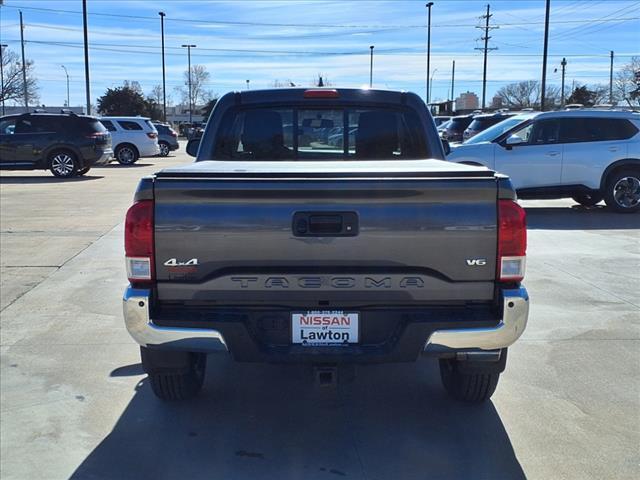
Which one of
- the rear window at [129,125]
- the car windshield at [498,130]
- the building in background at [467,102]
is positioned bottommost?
the car windshield at [498,130]

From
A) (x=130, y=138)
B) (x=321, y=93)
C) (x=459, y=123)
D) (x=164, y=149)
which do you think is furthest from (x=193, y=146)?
(x=164, y=149)

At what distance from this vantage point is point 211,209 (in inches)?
136

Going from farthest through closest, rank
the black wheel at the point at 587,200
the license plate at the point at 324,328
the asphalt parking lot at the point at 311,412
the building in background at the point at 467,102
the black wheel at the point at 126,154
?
1. the building in background at the point at 467,102
2. the black wheel at the point at 126,154
3. the black wheel at the point at 587,200
4. the asphalt parking lot at the point at 311,412
5. the license plate at the point at 324,328

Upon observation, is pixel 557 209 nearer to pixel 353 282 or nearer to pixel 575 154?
pixel 575 154

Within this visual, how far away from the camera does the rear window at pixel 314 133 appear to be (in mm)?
5426

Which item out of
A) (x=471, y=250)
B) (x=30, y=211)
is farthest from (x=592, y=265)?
(x=30, y=211)

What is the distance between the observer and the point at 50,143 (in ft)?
66.7

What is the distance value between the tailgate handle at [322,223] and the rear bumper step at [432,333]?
0.66m

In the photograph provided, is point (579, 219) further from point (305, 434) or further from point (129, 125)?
point (129, 125)

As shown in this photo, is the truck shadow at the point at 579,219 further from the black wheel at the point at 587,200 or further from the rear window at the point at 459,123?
the rear window at the point at 459,123

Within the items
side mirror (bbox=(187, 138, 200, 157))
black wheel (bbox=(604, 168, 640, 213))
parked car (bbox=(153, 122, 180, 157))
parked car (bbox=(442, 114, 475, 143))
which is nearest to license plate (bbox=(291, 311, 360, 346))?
side mirror (bbox=(187, 138, 200, 157))

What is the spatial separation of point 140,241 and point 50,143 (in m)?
18.4

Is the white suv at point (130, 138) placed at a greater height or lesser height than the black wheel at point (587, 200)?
greater

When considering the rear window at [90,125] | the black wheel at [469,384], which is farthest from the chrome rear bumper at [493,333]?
the rear window at [90,125]
